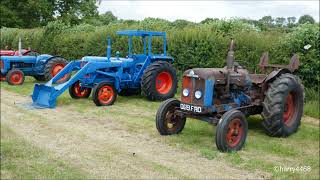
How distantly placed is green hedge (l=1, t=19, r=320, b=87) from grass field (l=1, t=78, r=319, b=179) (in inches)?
52.5

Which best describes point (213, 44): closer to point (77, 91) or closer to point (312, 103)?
point (312, 103)

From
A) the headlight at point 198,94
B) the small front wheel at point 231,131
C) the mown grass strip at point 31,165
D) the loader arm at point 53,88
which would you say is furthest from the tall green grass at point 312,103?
the mown grass strip at point 31,165

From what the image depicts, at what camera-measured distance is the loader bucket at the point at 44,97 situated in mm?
8906

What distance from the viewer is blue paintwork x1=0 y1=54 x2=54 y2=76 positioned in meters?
13.0

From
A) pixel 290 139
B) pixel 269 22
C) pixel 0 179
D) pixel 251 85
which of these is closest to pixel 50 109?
pixel 251 85

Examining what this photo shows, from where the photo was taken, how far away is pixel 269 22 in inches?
675

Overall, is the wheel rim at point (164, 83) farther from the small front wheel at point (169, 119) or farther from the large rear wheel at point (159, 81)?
the small front wheel at point (169, 119)

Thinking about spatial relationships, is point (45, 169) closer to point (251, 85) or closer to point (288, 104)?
point (251, 85)

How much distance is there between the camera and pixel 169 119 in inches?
257

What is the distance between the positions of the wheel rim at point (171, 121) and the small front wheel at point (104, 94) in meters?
3.04

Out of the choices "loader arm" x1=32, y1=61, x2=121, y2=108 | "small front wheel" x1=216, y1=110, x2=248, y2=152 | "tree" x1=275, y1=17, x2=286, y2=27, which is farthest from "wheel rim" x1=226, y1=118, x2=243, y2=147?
"tree" x1=275, y1=17, x2=286, y2=27

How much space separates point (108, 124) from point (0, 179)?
413 cm

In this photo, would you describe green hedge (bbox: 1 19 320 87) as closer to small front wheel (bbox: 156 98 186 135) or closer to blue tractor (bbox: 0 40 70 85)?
blue tractor (bbox: 0 40 70 85)

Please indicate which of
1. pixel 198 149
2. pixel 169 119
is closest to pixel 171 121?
pixel 169 119
